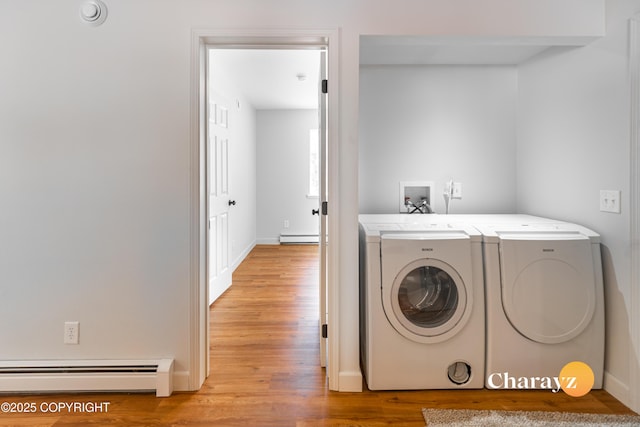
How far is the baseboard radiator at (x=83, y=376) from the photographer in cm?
206

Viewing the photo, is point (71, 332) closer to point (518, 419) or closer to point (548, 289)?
point (518, 419)

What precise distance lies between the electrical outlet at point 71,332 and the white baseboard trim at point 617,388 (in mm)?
2947

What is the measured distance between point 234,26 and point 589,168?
2.18 meters

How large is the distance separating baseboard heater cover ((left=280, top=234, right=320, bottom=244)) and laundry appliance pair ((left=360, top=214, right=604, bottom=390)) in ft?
15.8

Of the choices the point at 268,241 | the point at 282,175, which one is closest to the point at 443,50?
the point at 282,175

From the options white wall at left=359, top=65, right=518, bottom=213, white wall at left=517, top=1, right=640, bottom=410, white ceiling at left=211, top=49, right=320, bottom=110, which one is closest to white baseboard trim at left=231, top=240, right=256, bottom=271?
white ceiling at left=211, top=49, right=320, bottom=110

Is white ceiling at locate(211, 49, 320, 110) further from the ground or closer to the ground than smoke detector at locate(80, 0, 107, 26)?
further from the ground

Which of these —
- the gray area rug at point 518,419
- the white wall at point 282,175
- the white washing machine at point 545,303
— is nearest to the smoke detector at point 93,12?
the white washing machine at point 545,303

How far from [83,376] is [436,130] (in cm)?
275

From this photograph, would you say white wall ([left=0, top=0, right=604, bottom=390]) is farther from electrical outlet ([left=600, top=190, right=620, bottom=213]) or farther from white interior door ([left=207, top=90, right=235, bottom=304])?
white interior door ([left=207, top=90, right=235, bottom=304])

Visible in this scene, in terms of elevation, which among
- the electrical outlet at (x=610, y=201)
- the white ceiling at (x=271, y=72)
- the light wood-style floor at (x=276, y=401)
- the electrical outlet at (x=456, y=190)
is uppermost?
the white ceiling at (x=271, y=72)

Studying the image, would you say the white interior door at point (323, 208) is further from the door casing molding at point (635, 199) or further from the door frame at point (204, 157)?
the door casing molding at point (635, 199)

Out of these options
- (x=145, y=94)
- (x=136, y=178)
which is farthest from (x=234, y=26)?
(x=136, y=178)

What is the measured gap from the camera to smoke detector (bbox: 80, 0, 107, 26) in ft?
6.63
